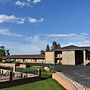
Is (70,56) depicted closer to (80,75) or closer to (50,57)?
(50,57)

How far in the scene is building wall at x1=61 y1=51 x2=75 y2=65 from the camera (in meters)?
74.2

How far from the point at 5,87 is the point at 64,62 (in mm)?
45745

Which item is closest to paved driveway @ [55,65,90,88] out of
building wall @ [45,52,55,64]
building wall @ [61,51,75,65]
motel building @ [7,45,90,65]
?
motel building @ [7,45,90,65]

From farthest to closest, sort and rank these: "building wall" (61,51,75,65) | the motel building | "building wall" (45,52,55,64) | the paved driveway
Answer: "building wall" (45,52,55,64)
"building wall" (61,51,75,65)
the motel building
the paved driveway

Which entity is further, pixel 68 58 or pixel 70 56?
pixel 68 58

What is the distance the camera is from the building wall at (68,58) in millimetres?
74188

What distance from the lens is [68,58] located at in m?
75.4

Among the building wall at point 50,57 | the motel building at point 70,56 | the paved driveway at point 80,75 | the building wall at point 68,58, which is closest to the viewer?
the paved driveway at point 80,75

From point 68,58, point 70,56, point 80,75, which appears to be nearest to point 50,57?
point 68,58

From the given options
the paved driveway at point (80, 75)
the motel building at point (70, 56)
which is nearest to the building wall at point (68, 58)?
the motel building at point (70, 56)

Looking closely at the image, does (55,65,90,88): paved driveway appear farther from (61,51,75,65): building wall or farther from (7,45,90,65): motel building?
(61,51,75,65): building wall

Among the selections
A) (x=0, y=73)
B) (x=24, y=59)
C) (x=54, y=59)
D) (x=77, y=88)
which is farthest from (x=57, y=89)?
(x=24, y=59)

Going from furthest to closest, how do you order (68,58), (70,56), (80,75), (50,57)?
1. (50,57)
2. (68,58)
3. (70,56)
4. (80,75)

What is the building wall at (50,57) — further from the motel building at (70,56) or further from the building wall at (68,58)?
the building wall at (68,58)
